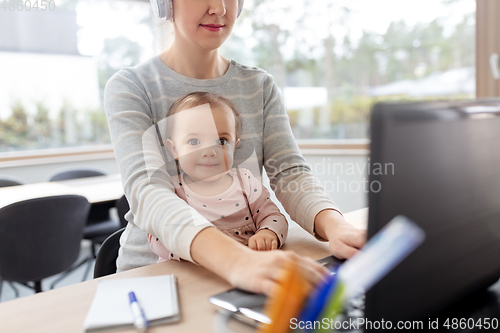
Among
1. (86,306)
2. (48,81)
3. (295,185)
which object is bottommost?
(86,306)

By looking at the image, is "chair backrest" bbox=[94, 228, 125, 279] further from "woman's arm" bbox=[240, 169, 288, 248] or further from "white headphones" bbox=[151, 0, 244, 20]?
"white headphones" bbox=[151, 0, 244, 20]

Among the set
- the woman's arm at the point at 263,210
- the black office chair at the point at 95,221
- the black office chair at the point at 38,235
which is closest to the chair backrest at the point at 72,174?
the black office chair at the point at 95,221

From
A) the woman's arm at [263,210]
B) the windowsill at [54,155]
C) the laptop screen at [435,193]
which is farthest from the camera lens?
the windowsill at [54,155]

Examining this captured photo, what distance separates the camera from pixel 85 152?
4.07 m

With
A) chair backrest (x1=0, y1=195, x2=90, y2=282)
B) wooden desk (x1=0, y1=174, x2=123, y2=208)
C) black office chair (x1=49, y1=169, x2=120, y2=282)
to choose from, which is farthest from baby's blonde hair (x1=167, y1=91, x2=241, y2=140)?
black office chair (x1=49, y1=169, x2=120, y2=282)

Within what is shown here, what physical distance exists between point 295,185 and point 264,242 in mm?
226

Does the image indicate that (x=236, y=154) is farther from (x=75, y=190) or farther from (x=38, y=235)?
(x=75, y=190)

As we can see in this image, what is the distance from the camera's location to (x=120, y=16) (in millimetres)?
4191

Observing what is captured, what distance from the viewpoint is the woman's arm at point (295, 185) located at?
0.81m

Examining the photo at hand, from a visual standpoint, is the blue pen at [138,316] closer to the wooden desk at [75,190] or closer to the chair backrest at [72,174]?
the wooden desk at [75,190]

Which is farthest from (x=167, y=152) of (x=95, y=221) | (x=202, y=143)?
(x=95, y=221)

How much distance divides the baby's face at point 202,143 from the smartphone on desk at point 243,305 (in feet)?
1.32

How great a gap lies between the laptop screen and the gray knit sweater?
1.29 ft

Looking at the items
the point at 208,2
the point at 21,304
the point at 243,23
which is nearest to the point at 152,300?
the point at 21,304
